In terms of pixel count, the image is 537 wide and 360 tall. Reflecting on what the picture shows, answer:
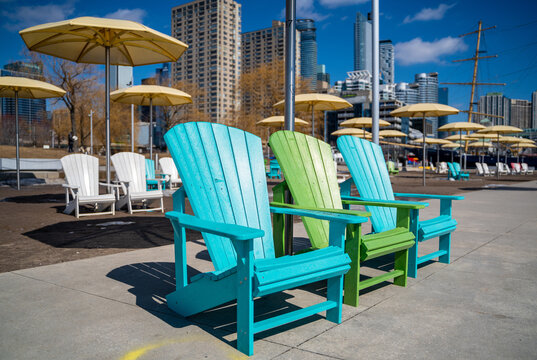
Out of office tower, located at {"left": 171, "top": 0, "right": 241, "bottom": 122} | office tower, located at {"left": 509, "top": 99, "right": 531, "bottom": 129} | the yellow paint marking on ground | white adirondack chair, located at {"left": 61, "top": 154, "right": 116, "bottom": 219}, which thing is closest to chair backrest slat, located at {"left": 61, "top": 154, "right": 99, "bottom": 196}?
white adirondack chair, located at {"left": 61, "top": 154, "right": 116, "bottom": 219}

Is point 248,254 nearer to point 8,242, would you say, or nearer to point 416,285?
point 416,285

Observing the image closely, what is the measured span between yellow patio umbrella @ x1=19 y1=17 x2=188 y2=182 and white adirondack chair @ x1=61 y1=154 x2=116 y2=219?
38 centimetres

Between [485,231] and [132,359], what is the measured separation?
5179 mm

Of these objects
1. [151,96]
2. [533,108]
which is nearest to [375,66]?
[151,96]

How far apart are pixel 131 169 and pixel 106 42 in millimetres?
2323

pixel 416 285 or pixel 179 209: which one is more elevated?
pixel 179 209

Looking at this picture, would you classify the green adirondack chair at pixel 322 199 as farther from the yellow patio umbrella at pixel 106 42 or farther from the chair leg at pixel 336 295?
the yellow patio umbrella at pixel 106 42

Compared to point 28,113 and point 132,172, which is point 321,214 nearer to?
point 132,172

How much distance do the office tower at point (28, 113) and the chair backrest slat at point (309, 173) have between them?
2553 cm

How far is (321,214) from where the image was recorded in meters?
2.52

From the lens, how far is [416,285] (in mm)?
3148

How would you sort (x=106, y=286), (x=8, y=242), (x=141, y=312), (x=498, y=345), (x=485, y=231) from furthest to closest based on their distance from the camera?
1. (x=485, y=231)
2. (x=8, y=242)
3. (x=106, y=286)
4. (x=141, y=312)
5. (x=498, y=345)

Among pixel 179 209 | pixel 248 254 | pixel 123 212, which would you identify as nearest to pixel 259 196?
pixel 179 209

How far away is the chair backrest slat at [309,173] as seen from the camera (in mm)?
3055
